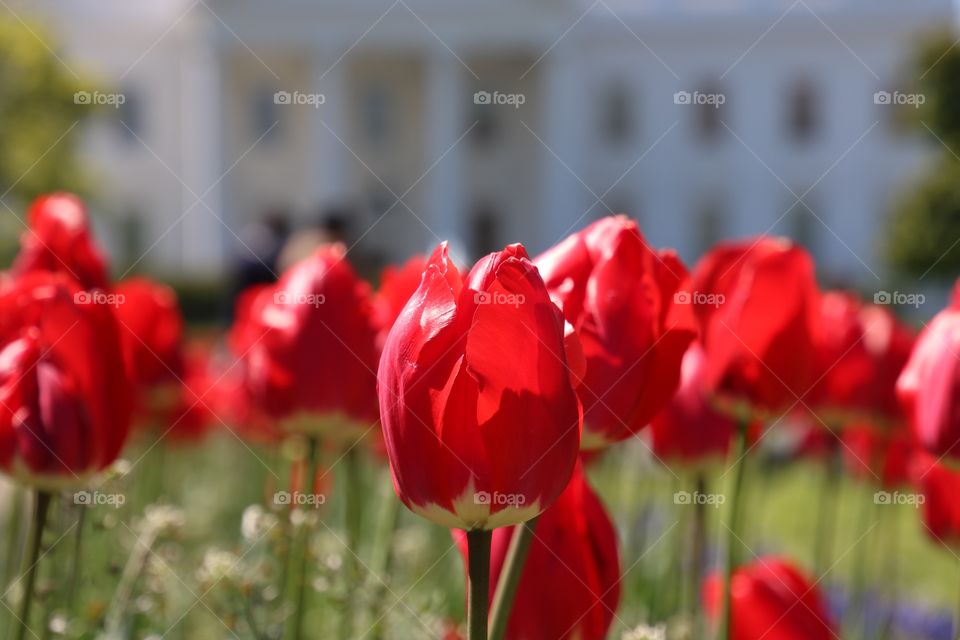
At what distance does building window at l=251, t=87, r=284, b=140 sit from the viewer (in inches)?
1291

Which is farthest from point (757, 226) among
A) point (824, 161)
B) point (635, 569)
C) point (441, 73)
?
point (635, 569)

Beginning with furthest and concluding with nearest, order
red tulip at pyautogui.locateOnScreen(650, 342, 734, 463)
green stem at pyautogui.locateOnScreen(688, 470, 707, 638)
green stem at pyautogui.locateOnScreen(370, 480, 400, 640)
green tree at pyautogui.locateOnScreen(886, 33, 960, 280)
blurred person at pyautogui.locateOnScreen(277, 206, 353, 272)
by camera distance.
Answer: green tree at pyautogui.locateOnScreen(886, 33, 960, 280)
blurred person at pyautogui.locateOnScreen(277, 206, 353, 272)
green stem at pyautogui.locateOnScreen(688, 470, 707, 638)
red tulip at pyautogui.locateOnScreen(650, 342, 734, 463)
green stem at pyautogui.locateOnScreen(370, 480, 400, 640)

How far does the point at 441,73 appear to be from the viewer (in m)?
30.5

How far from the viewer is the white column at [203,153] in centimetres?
3066

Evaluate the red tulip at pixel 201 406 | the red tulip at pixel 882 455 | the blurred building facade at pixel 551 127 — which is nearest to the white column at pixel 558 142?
→ the blurred building facade at pixel 551 127

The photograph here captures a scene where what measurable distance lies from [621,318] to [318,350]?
1.58ft

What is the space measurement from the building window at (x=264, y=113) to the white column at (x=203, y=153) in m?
1.50

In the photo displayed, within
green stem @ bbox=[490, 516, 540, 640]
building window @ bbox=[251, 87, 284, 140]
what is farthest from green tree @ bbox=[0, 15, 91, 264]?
green stem @ bbox=[490, 516, 540, 640]

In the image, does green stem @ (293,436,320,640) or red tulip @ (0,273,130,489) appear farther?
green stem @ (293,436,320,640)

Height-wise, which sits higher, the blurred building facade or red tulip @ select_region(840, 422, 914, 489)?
the blurred building facade

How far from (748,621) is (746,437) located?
0.63ft

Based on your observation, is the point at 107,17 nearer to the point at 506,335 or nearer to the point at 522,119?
the point at 522,119

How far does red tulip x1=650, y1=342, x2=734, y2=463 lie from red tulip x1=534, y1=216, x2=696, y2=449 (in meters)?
0.50

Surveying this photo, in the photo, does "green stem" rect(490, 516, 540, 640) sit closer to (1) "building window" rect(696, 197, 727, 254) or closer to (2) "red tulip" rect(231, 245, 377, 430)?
(2) "red tulip" rect(231, 245, 377, 430)
